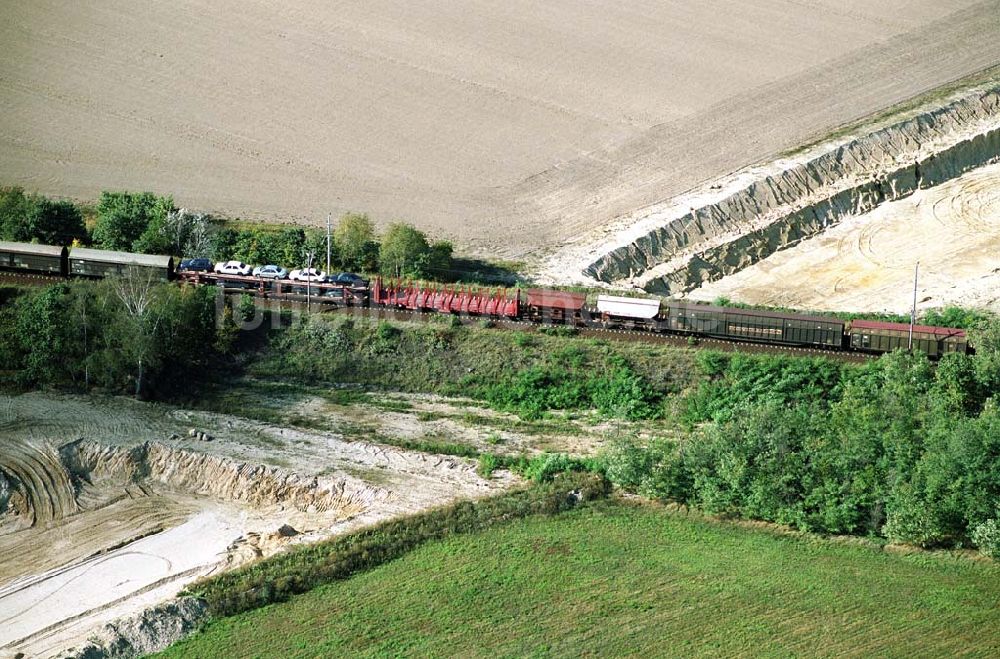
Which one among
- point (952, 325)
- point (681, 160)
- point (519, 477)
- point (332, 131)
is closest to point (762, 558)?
point (519, 477)

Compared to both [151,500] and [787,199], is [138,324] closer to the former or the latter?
[151,500]

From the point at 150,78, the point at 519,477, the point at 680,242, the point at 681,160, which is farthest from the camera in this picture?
the point at 150,78

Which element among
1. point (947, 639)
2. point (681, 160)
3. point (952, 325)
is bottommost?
point (947, 639)

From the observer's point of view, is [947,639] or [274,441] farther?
[274,441]

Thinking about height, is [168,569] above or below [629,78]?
below

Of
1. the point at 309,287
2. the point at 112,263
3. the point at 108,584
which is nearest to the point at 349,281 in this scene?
the point at 309,287

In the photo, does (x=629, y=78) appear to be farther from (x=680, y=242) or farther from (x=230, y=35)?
(x=230, y=35)

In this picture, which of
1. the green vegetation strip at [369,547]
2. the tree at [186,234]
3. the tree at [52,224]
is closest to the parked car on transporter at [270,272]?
the tree at [186,234]

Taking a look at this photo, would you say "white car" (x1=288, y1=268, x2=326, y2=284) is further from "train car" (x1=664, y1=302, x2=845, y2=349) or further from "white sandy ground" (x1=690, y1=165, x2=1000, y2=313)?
"white sandy ground" (x1=690, y1=165, x2=1000, y2=313)
